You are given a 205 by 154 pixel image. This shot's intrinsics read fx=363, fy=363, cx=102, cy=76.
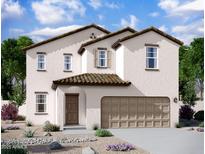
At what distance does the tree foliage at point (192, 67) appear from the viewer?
33.6 m

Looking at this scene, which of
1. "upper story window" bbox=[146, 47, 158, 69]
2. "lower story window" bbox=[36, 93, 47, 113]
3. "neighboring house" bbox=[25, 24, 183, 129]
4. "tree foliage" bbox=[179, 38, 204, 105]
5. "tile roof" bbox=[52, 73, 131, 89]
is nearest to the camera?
"tile roof" bbox=[52, 73, 131, 89]

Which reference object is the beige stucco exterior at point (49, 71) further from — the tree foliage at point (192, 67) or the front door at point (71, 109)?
the tree foliage at point (192, 67)

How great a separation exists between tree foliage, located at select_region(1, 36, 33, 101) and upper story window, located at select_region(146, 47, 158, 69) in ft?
69.3

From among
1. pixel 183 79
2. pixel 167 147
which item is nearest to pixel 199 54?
pixel 183 79

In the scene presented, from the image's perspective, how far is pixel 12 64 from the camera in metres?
40.7

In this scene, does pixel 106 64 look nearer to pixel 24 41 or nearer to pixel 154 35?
pixel 154 35

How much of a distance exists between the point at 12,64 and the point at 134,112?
22.6 metres

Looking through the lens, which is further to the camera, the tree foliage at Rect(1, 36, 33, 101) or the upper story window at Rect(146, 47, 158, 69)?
the tree foliage at Rect(1, 36, 33, 101)

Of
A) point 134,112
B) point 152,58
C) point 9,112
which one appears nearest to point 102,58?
point 152,58

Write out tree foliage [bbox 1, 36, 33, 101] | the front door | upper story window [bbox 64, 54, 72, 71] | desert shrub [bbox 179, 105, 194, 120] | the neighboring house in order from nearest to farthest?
the neighboring house → the front door → upper story window [bbox 64, 54, 72, 71] → desert shrub [bbox 179, 105, 194, 120] → tree foliage [bbox 1, 36, 33, 101]

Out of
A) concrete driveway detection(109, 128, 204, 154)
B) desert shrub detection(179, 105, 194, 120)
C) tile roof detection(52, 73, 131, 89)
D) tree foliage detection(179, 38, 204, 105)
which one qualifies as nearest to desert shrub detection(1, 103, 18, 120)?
tile roof detection(52, 73, 131, 89)

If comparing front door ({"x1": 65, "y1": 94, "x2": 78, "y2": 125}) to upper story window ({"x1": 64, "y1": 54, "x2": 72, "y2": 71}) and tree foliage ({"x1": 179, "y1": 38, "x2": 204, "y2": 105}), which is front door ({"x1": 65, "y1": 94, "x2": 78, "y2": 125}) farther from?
tree foliage ({"x1": 179, "y1": 38, "x2": 204, "y2": 105})

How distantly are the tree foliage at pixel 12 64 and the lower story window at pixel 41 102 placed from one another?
640 inches

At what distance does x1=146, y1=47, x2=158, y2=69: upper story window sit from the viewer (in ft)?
73.8
